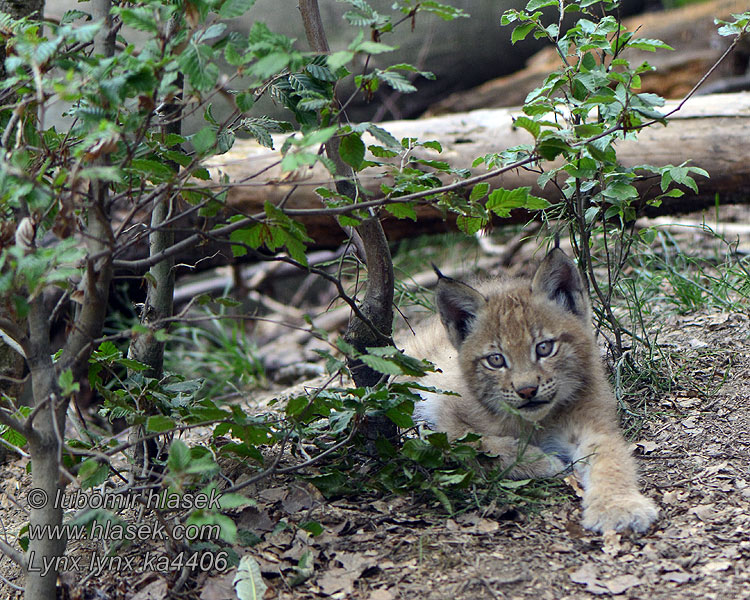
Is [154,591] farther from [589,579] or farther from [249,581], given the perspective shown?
[589,579]

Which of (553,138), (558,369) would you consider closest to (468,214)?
(553,138)

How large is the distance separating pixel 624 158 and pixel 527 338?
2159 mm

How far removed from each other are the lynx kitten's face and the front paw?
571 millimetres

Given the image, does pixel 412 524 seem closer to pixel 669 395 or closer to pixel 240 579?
pixel 240 579

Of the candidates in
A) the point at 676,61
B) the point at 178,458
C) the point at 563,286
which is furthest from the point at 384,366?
the point at 676,61

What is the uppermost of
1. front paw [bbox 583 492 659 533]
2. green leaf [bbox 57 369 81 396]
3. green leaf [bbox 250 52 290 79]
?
green leaf [bbox 250 52 290 79]

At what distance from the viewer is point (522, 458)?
119 inches

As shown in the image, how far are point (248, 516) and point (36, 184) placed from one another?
1510 mm

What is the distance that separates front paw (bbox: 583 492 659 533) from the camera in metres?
2.70

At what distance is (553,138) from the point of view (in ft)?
7.86

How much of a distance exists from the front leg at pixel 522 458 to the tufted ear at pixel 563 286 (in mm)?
678

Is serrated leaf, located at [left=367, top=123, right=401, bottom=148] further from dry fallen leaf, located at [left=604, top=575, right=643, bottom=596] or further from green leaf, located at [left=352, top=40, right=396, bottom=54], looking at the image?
dry fallen leaf, located at [left=604, top=575, right=643, bottom=596]

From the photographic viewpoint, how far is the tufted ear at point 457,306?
11.3 ft

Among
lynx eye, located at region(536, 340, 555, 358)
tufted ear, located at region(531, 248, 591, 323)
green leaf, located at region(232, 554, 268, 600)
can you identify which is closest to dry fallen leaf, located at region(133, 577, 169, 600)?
green leaf, located at region(232, 554, 268, 600)
